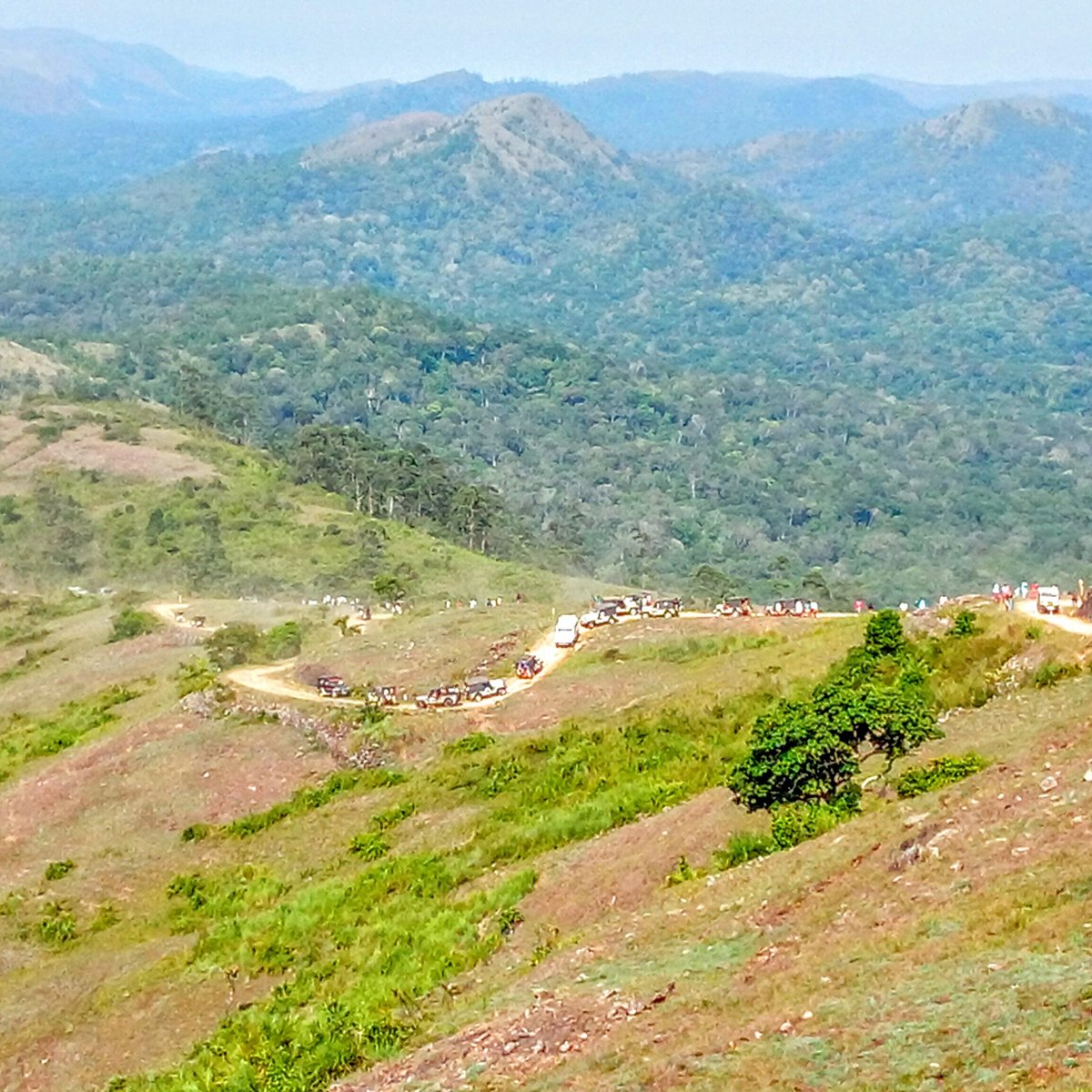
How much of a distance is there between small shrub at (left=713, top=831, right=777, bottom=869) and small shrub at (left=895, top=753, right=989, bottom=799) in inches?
84.4

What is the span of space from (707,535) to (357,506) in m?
61.0

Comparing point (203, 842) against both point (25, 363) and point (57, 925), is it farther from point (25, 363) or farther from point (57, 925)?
point (25, 363)

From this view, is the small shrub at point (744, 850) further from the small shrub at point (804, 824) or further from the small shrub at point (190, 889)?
the small shrub at point (190, 889)

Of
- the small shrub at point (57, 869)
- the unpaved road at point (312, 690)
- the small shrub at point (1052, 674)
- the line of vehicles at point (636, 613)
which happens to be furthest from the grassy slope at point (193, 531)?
the small shrub at point (1052, 674)

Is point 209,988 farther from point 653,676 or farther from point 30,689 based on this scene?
point 30,689

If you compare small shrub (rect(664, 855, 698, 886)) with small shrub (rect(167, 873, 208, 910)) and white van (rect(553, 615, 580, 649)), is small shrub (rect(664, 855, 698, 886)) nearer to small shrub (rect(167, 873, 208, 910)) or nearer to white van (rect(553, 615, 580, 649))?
small shrub (rect(167, 873, 208, 910))

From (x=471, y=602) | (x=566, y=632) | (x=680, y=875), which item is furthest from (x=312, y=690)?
(x=471, y=602)

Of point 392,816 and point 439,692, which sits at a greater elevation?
point 392,816

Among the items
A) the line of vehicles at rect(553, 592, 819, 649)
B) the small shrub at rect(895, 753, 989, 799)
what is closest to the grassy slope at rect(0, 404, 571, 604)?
the line of vehicles at rect(553, 592, 819, 649)

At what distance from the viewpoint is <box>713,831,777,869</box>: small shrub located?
22.4 meters

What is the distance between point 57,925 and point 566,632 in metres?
18.6

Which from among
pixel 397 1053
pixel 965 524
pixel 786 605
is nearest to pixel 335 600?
pixel 786 605

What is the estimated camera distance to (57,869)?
1303 inches

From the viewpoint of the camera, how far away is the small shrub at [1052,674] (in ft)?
92.5
